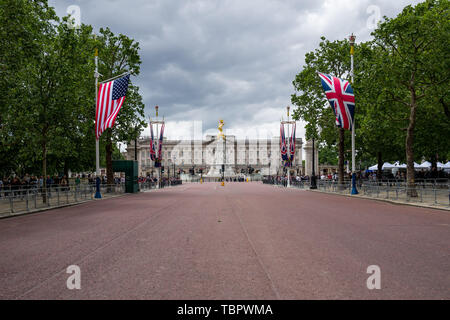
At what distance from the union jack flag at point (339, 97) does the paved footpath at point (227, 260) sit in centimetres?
1317

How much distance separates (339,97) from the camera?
2383cm

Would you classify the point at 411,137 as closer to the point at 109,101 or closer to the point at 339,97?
the point at 339,97

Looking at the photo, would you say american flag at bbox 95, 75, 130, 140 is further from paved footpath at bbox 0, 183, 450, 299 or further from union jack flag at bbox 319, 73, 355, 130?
union jack flag at bbox 319, 73, 355, 130

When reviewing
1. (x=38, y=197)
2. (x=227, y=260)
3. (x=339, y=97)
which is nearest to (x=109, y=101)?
(x=38, y=197)

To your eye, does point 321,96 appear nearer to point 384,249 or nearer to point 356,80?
point 356,80

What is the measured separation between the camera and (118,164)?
3638 centimetres

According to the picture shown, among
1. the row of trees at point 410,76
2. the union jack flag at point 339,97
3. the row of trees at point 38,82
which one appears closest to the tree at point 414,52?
the row of trees at point 410,76

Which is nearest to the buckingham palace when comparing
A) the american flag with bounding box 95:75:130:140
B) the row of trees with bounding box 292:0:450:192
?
the row of trees with bounding box 292:0:450:192

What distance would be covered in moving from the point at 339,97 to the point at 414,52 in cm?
535

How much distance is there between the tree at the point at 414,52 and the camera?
22031mm

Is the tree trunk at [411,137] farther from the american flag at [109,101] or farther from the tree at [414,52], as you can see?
the american flag at [109,101]

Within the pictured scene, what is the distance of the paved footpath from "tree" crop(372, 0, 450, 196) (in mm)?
13972
